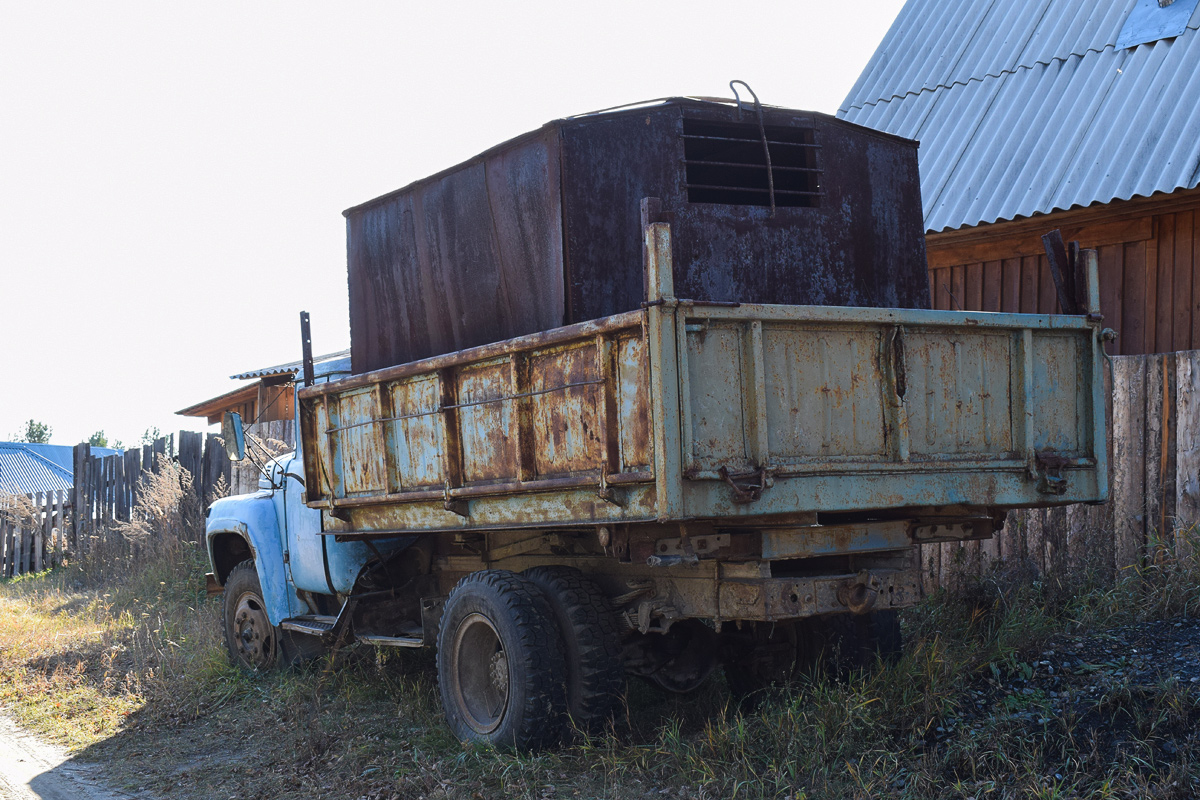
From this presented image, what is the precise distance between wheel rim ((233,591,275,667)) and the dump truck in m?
1.08

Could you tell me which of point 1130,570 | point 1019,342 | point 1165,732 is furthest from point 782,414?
point 1130,570

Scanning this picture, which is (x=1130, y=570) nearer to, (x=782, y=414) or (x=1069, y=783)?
(x=1069, y=783)

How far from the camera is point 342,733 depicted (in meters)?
6.00

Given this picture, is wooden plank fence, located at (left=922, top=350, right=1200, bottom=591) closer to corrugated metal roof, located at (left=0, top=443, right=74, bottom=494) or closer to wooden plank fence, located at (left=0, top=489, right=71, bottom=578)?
A: wooden plank fence, located at (left=0, top=489, right=71, bottom=578)

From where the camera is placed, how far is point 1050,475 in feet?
16.5

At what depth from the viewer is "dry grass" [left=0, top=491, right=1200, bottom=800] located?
173 inches

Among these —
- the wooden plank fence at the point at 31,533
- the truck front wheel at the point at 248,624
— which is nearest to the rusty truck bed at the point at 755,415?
the truck front wheel at the point at 248,624

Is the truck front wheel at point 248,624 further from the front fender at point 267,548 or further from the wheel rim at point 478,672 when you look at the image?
the wheel rim at point 478,672

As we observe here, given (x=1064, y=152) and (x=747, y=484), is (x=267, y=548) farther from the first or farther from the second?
(x=1064, y=152)

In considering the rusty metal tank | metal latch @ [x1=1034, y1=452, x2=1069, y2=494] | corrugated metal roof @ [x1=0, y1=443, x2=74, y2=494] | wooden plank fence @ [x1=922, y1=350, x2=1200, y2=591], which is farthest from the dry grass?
corrugated metal roof @ [x1=0, y1=443, x2=74, y2=494]

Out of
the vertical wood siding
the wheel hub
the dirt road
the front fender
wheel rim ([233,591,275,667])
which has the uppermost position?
the vertical wood siding

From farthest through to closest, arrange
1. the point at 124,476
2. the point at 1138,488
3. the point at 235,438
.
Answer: the point at 124,476
the point at 1138,488
the point at 235,438

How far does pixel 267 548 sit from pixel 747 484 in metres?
4.52

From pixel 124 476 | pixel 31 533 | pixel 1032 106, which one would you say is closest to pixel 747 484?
pixel 1032 106
